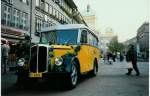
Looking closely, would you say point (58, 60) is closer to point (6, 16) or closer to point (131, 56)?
point (131, 56)

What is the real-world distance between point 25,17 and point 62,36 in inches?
921

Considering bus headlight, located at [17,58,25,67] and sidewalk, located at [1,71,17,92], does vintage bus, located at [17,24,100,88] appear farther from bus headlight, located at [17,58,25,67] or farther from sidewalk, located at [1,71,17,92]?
sidewalk, located at [1,71,17,92]

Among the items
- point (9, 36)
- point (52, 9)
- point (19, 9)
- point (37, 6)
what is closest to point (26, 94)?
point (9, 36)

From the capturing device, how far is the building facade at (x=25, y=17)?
96.8 feet

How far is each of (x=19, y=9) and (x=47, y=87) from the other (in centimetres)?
2317

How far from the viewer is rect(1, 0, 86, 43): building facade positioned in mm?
29516

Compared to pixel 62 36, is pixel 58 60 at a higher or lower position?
lower

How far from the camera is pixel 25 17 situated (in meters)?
34.3

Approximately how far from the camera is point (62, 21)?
54312mm

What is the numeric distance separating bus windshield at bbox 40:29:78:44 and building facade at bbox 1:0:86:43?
9203 mm

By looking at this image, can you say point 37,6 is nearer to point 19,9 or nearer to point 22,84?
point 19,9

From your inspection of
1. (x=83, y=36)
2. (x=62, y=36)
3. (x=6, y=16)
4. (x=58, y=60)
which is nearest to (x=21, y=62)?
(x=58, y=60)

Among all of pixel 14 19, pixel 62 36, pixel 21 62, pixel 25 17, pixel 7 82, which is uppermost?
pixel 25 17

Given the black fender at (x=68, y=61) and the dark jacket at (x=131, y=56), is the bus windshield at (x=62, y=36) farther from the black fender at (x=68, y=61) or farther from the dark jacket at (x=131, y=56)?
the dark jacket at (x=131, y=56)
